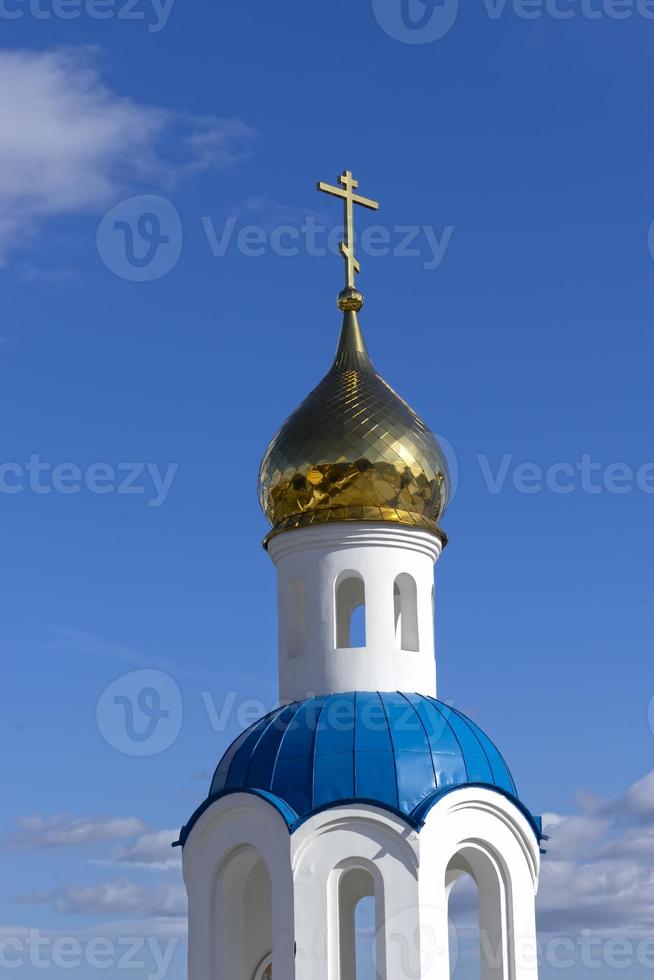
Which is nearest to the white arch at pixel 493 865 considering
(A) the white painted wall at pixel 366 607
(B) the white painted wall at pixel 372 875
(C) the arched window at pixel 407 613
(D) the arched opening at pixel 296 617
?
(B) the white painted wall at pixel 372 875

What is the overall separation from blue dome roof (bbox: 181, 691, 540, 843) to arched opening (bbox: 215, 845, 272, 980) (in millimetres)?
507

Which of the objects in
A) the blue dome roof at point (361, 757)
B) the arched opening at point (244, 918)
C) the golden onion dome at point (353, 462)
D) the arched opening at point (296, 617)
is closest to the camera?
the blue dome roof at point (361, 757)

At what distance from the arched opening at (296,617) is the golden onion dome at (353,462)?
1.68 feet

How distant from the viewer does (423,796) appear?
38.8 feet

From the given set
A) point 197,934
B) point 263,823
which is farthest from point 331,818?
point 197,934

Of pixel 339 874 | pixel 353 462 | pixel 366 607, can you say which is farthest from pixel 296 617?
pixel 339 874

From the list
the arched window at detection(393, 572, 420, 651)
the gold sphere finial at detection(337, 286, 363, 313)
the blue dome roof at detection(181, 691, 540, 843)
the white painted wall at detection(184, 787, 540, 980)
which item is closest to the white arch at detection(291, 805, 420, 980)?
the white painted wall at detection(184, 787, 540, 980)

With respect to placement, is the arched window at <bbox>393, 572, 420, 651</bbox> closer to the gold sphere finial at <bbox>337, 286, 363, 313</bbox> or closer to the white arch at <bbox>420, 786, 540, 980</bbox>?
the white arch at <bbox>420, 786, 540, 980</bbox>

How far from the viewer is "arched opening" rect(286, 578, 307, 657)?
13.5 m

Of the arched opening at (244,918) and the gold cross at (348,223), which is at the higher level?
the gold cross at (348,223)

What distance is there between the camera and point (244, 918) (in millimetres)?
12812

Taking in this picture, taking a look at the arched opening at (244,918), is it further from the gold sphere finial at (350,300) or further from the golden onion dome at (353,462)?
the gold sphere finial at (350,300)

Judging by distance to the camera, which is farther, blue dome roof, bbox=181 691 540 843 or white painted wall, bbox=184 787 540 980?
blue dome roof, bbox=181 691 540 843

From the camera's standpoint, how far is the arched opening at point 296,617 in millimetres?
13484
